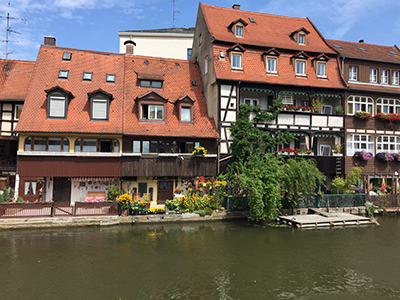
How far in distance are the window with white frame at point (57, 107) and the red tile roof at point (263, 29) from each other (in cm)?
1285

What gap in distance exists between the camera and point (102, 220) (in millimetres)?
17797

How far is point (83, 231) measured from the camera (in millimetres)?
16547

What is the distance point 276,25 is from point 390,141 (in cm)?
1482

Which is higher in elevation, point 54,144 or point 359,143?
point 359,143

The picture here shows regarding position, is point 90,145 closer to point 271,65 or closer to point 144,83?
point 144,83

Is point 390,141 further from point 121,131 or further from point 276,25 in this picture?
point 121,131

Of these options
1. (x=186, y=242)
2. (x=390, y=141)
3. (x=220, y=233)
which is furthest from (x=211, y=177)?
(x=390, y=141)

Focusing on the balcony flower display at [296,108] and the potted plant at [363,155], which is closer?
the balcony flower display at [296,108]

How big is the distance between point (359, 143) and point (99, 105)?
21396 mm

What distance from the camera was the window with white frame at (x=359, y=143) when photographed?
81.9 ft

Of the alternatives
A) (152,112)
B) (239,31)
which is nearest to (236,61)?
(239,31)

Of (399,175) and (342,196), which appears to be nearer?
(342,196)

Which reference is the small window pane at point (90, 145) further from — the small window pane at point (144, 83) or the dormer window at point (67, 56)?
the dormer window at point (67, 56)

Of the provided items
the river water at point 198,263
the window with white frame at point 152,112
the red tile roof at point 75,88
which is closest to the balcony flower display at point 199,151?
the window with white frame at point 152,112
